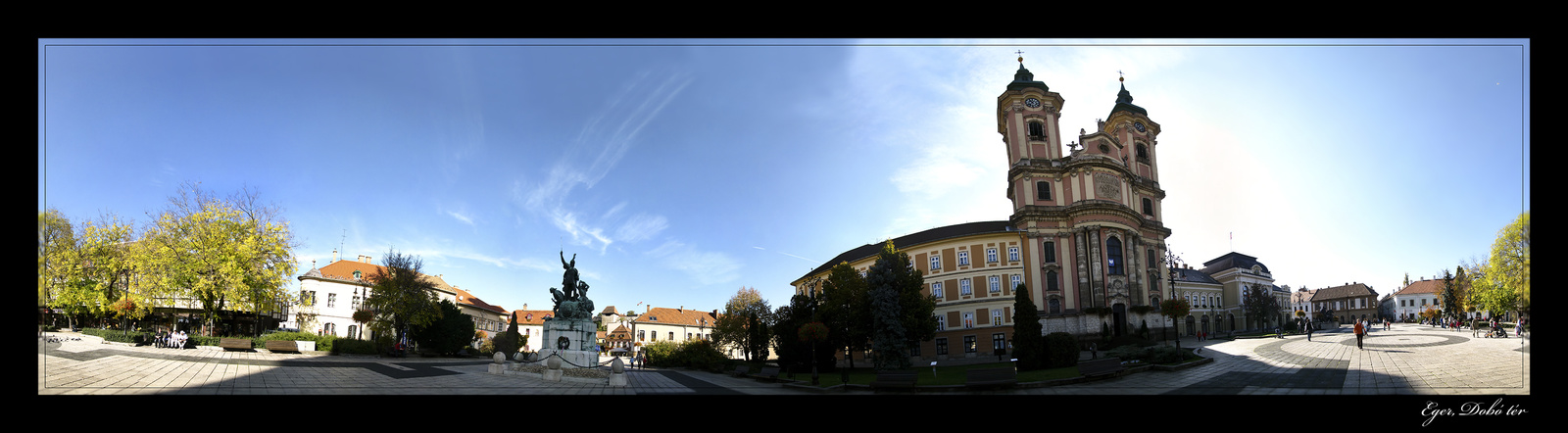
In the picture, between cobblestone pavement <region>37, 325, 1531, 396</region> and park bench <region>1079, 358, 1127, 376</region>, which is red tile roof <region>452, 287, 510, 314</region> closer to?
cobblestone pavement <region>37, 325, 1531, 396</region>

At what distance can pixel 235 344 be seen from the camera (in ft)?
65.3

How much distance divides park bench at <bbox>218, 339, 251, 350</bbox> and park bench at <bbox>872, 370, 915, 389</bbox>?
68.5 ft

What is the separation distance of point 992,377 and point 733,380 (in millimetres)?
8628

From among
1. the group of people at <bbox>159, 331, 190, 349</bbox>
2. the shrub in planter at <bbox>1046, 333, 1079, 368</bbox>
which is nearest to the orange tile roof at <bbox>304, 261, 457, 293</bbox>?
the group of people at <bbox>159, 331, 190, 349</bbox>

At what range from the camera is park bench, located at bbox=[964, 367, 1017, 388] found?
11.6 m

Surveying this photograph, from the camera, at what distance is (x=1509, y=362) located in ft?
37.4

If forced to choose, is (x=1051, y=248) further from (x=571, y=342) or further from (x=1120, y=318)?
(x=571, y=342)

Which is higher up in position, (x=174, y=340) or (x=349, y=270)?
(x=349, y=270)

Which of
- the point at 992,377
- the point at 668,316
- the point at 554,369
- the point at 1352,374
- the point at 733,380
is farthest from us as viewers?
the point at 668,316

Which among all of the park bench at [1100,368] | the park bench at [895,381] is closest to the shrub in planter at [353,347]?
the park bench at [895,381]

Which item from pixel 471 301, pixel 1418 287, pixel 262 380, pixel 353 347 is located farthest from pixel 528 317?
pixel 1418 287
